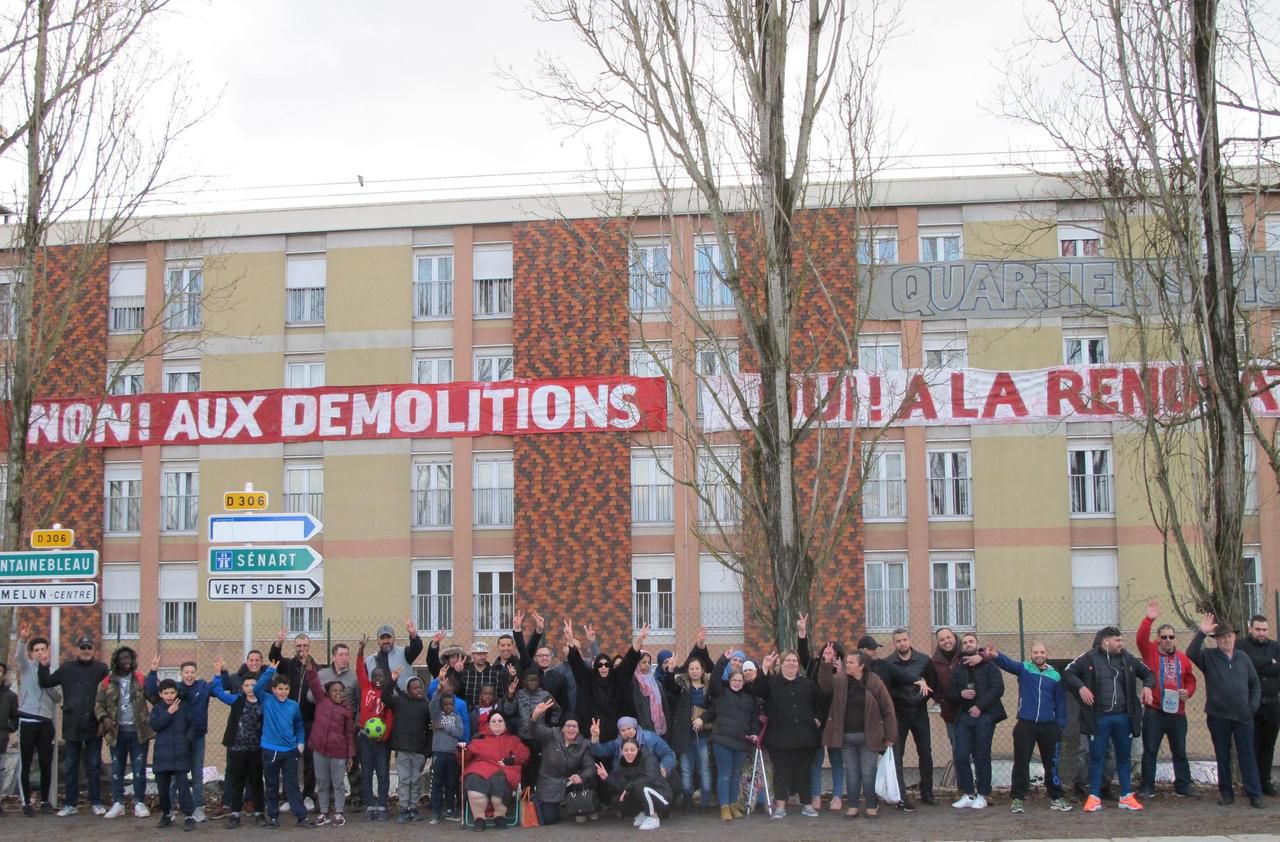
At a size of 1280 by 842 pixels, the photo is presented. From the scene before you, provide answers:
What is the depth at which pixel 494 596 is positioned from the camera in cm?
2650

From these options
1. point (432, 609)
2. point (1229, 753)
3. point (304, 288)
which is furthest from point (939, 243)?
point (1229, 753)

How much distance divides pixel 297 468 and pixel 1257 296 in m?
19.1

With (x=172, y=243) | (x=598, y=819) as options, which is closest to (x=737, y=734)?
(x=598, y=819)

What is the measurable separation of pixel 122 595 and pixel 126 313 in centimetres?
626

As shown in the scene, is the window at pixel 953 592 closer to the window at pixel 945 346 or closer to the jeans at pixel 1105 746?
the window at pixel 945 346

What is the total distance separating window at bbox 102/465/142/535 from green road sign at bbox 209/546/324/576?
51.9 ft

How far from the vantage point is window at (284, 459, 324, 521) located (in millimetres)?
27062

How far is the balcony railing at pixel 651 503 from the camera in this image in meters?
26.2

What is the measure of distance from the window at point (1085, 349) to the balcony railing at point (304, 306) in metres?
16.0

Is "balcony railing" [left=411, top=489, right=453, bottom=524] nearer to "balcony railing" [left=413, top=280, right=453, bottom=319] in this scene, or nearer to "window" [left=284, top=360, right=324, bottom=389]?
"window" [left=284, top=360, right=324, bottom=389]

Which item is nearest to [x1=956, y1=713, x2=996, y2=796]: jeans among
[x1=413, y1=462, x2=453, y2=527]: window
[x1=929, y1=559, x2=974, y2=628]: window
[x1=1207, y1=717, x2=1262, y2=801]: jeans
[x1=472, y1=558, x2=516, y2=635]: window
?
[x1=1207, y1=717, x2=1262, y2=801]: jeans

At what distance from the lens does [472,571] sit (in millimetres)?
26562

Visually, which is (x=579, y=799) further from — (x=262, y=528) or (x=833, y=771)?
(x=262, y=528)

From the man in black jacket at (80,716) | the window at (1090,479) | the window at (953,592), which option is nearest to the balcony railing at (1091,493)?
the window at (1090,479)
